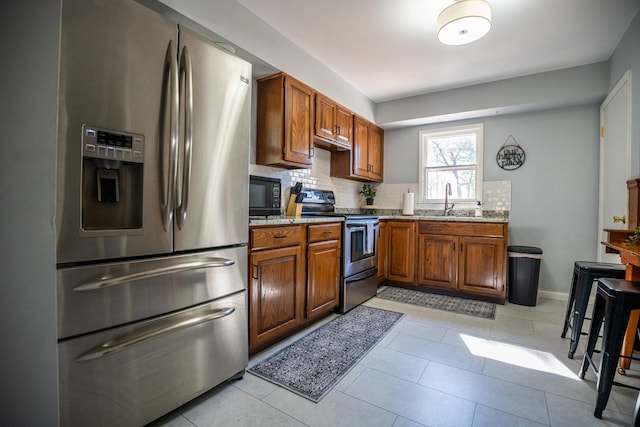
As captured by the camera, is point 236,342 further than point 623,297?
Yes

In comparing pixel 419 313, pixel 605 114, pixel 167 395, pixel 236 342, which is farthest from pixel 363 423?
pixel 605 114

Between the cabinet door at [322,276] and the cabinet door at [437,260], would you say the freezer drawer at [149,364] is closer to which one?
the cabinet door at [322,276]

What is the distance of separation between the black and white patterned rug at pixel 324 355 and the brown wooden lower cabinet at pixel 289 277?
0.15 meters

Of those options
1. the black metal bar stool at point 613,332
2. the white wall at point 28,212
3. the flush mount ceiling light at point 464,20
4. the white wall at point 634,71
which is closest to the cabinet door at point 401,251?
the white wall at point 634,71

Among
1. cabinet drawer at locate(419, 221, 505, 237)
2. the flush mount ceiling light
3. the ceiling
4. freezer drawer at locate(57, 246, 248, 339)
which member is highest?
the ceiling

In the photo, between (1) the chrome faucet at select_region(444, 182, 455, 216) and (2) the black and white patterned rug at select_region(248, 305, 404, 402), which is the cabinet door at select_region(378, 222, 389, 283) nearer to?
(1) the chrome faucet at select_region(444, 182, 455, 216)

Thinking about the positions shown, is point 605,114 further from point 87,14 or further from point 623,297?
point 87,14

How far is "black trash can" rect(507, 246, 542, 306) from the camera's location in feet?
10.8

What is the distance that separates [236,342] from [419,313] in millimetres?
2004

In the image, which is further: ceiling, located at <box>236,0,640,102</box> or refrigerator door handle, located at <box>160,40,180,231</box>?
ceiling, located at <box>236,0,640,102</box>

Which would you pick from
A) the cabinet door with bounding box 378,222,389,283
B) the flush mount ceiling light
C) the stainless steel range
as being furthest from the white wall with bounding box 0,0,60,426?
the cabinet door with bounding box 378,222,389,283

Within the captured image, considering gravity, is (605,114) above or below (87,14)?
above

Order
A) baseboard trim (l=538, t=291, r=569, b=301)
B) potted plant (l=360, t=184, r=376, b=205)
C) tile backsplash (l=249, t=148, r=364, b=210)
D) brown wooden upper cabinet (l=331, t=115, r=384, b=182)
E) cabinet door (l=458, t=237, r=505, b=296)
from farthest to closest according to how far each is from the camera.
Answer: potted plant (l=360, t=184, r=376, b=205) < brown wooden upper cabinet (l=331, t=115, r=384, b=182) < baseboard trim (l=538, t=291, r=569, b=301) < cabinet door (l=458, t=237, r=505, b=296) < tile backsplash (l=249, t=148, r=364, b=210)

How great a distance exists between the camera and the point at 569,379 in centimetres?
186
